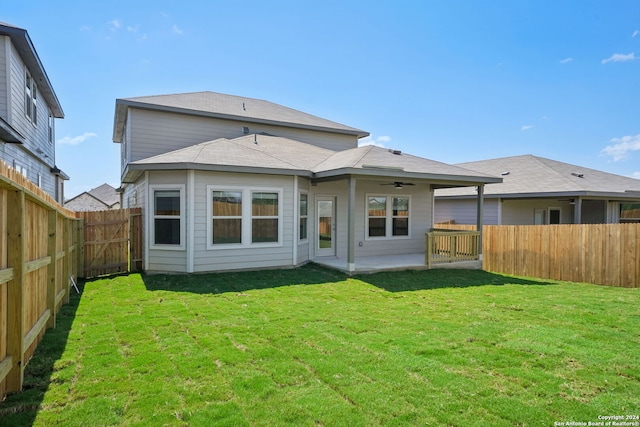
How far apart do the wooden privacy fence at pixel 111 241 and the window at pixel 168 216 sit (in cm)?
112

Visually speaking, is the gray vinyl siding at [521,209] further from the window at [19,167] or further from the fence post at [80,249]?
the window at [19,167]

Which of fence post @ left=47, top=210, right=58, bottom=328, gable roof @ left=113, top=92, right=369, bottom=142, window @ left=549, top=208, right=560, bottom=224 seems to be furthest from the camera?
window @ left=549, top=208, right=560, bottom=224

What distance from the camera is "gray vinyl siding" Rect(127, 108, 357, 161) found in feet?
41.1

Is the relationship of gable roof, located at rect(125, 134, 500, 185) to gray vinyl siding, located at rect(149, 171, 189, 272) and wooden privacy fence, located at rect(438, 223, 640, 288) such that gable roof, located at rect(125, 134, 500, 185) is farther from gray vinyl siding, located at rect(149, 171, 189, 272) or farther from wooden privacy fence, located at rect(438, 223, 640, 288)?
wooden privacy fence, located at rect(438, 223, 640, 288)

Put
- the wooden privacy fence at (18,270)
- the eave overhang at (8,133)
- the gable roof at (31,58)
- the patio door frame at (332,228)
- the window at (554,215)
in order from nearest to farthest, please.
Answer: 1. the wooden privacy fence at (18,270)
2. the eave overhang at (8,133)
3. the gable roof at (31,58)
4. the patio door frame at (332,228)
5. the window at (554,215)

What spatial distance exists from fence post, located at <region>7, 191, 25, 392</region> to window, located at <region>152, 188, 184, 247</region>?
607cm

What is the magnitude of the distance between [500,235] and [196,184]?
378 inches

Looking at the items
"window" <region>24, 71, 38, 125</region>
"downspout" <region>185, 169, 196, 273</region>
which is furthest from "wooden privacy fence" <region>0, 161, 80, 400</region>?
"window" <region>24, 71, 38, 125</region>

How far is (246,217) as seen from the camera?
964 centimetres

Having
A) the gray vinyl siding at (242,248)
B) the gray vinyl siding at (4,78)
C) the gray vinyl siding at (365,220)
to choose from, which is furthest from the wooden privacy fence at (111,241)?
the gray vinyl siding at (365,220)

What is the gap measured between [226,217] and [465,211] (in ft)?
41.7

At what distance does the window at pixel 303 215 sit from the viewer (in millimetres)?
10930

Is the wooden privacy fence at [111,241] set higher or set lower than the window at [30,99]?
lower

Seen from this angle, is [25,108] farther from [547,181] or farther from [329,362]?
[547,181]
